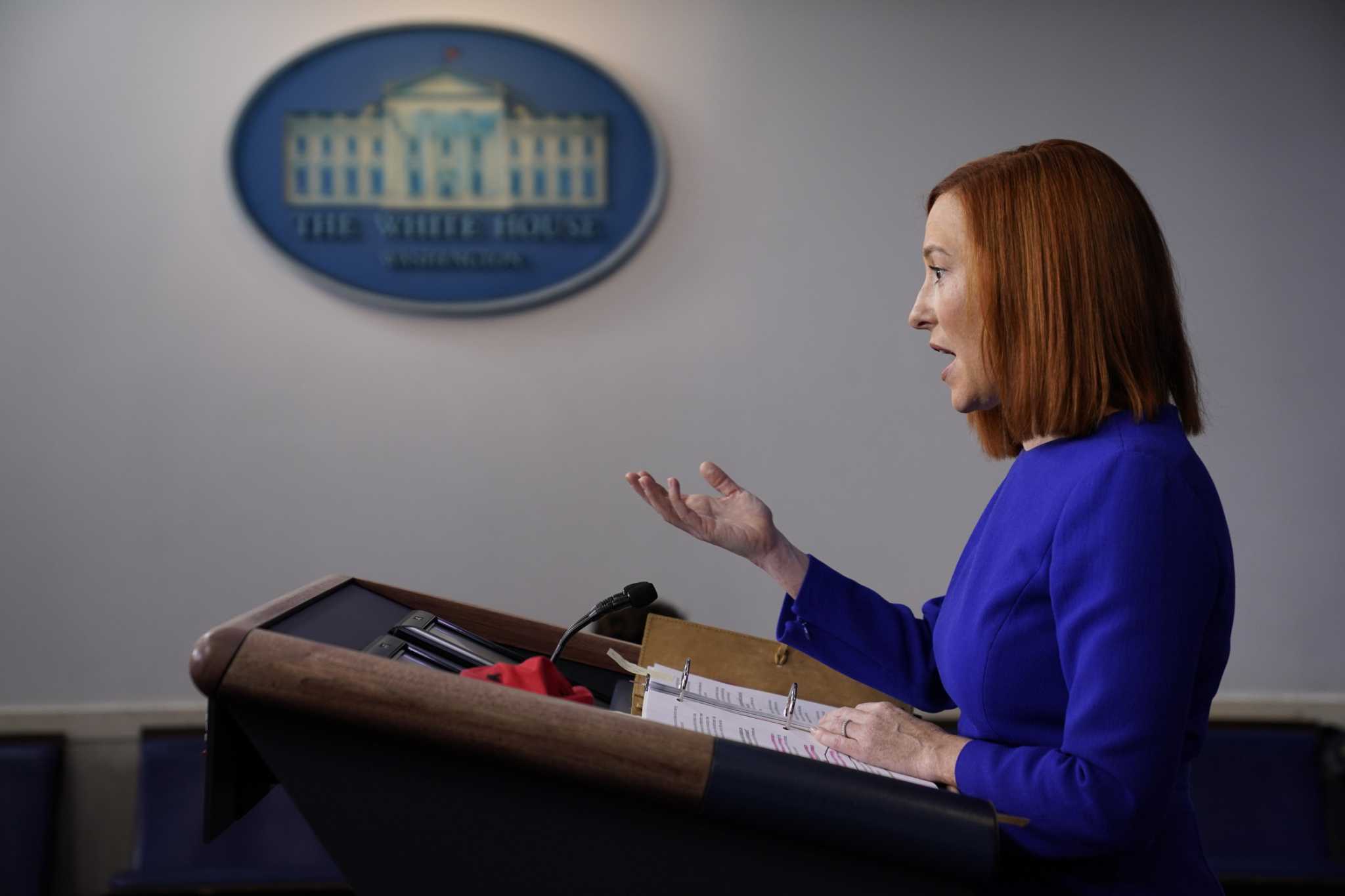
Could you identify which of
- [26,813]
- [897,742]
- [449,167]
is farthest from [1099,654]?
[26,813]

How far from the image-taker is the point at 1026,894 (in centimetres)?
93

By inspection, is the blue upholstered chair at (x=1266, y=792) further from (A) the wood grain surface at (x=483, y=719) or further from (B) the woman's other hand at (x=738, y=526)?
(A) the wood grain surface at (x=483, y=719)

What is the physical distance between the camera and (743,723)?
963mm

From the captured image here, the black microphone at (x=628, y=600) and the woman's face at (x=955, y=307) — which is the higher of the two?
the woman's face at (x=955, y=307)

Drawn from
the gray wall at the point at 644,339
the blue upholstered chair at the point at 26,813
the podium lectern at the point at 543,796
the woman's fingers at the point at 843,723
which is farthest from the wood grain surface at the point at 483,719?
the blue upholstered chair at the point at 26,813

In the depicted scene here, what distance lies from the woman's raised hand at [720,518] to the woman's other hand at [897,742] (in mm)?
351

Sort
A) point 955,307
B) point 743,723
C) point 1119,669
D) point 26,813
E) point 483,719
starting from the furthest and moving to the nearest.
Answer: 1. point 26,813
2. point 955,307
3. point 743,723
4. point 1119,669
5. point 483,719

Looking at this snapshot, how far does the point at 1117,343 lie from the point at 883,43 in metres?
2.18

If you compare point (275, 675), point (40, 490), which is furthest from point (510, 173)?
point (275, 675)

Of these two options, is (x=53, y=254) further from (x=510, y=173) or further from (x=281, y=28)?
(x=510, y=173)

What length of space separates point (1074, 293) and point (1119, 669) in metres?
Answer: 0.35

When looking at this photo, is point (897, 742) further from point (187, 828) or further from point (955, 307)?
point (187, 828)

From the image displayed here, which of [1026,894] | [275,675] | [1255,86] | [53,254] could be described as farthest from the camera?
[1255,86]

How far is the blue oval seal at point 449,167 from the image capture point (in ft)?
9.20
